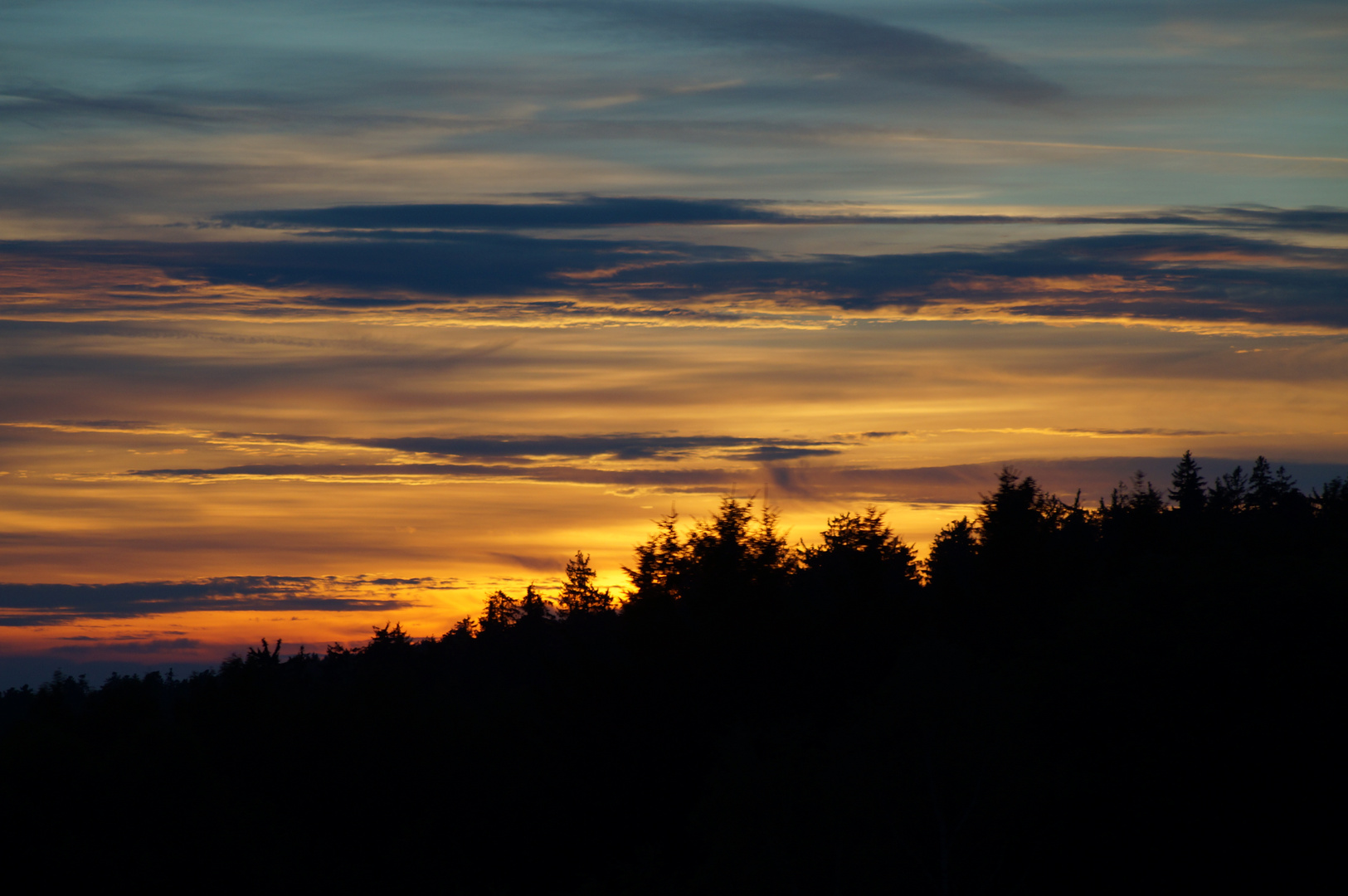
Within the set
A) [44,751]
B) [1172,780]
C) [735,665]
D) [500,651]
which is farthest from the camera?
[500,651]

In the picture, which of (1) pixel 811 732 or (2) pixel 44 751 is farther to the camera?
(2) pixel 44 751

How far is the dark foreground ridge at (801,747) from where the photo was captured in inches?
1072

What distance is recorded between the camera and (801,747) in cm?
3048

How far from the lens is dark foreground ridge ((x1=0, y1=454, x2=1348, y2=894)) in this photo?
27.2m

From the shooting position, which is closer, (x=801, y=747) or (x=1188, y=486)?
(x=801, y=747)

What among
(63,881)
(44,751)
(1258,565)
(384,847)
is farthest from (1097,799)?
(44,751)

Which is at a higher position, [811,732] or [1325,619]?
[1325,619]

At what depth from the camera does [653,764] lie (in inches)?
1522

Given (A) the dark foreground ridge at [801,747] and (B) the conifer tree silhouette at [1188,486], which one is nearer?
(A) the dark foreground ridge at [801,747]

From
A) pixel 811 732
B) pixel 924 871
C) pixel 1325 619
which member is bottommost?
pixel 924 871

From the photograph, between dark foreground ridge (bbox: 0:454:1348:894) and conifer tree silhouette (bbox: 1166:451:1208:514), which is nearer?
dark foreground ridge (bbox: 0:454:1348:894)

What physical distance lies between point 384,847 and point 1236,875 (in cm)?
2994

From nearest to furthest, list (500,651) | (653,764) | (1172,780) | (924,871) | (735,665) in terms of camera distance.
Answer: (924,871) < (1172,780) < (653,764) < (735,665) < (500,651)

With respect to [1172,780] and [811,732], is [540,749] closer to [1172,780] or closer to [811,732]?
[811,732]
